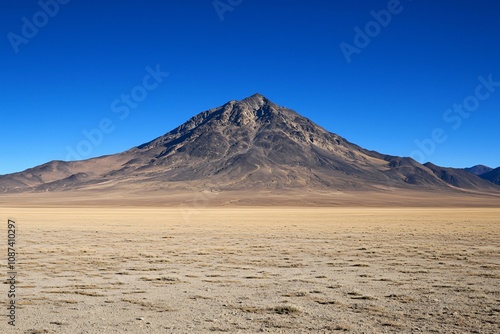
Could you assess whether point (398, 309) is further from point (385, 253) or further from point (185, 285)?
point (385, 253)

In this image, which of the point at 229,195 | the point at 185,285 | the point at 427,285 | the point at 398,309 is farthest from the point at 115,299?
the point at 229,195

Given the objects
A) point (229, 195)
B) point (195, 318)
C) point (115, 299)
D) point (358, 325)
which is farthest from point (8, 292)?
point (229, 195)

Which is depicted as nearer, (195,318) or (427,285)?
(195,318)

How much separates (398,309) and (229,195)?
595 ft

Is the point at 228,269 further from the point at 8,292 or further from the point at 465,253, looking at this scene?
the point at 465,253

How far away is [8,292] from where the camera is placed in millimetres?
13461

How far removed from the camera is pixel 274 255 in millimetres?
23578

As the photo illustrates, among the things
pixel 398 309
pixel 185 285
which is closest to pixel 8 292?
pixel 185 285

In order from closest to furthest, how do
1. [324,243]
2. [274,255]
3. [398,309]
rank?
[398,309] < [274,255] < [324,243]

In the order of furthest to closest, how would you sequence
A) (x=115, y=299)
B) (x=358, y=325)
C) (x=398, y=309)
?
(x=115, y=299)
(x=398, y=309)
(x=358, y=325)

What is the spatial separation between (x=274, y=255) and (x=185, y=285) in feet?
30.0

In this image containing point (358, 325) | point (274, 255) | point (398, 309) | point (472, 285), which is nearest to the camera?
point (358, 325)

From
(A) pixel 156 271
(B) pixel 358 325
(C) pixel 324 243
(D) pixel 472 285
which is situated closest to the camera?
(B) pixel 358 325

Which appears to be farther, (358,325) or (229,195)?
(229,195)
